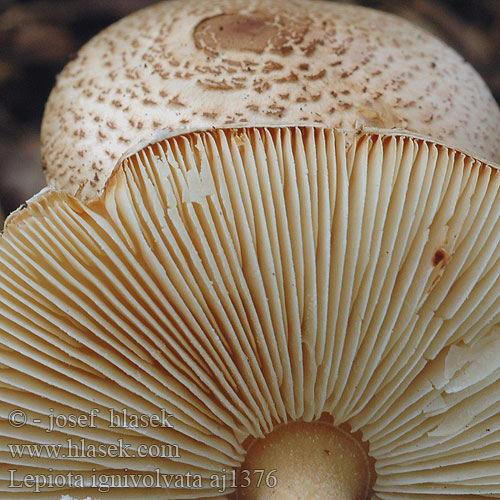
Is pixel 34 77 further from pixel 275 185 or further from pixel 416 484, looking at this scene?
pixel 416 484

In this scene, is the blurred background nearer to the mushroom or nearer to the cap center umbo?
the mushroom

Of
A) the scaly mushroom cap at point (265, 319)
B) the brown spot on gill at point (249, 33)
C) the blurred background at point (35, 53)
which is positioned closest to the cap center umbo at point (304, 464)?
the scaly mushroom cap at point (265, 319)

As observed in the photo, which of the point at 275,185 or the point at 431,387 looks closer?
the point at 275,185

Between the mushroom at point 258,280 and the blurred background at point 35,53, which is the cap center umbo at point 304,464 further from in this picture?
the blurred background at point 35,53

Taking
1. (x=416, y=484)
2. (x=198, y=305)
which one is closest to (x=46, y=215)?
(x=198, y=305)

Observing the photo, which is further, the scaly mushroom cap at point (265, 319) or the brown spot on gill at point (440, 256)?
the brown spot on gill at point (440, 256)

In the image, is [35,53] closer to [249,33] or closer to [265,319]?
[249,33]

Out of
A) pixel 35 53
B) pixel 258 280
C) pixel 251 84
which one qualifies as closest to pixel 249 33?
pixel 251 84

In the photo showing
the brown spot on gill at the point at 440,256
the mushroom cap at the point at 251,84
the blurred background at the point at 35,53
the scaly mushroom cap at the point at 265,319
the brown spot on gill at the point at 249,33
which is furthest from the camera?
the blurred background at the point at 35,53
